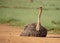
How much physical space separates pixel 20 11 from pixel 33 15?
0.72 ft

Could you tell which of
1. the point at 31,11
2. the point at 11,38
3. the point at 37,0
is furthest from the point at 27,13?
the point at 11,38

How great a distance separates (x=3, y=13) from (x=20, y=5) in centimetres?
26

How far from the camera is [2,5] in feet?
10.2

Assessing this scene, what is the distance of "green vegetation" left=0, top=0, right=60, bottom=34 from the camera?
285 cm

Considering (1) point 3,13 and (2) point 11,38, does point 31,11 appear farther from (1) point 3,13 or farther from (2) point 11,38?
(2) point 11,38

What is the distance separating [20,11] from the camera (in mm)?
3107

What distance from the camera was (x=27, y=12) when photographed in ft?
10.1

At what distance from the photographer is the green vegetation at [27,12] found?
2.85 m

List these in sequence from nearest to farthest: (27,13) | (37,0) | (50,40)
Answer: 1. (50,40)
2. (27,13)
3. (37,0)

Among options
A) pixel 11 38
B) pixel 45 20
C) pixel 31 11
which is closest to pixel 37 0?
pixel 31 11

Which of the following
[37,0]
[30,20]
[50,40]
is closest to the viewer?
[50,40]

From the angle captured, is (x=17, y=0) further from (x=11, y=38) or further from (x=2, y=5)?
(x=11, y=38)

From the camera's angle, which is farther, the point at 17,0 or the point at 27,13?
the point at 17,0

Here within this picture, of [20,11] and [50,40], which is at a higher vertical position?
[50,40]
